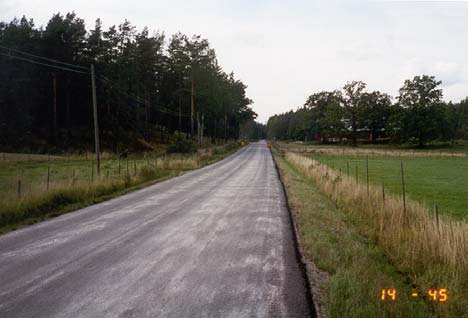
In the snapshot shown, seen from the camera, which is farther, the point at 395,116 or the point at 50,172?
the point at 395,116

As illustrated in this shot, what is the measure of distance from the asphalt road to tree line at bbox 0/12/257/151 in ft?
116

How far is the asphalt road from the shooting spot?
4922 millimetres

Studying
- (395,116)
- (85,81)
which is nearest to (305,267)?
(85,81)

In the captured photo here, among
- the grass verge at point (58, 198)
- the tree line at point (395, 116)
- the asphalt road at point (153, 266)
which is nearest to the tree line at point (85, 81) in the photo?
the grass verge at point (58, 198)

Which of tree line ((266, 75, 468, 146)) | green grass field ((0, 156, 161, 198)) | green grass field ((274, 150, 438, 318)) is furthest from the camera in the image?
tree line ((266, 75, 468, 146))

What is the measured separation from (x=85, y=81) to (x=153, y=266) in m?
47.3

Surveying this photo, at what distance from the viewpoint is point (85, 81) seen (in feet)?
159

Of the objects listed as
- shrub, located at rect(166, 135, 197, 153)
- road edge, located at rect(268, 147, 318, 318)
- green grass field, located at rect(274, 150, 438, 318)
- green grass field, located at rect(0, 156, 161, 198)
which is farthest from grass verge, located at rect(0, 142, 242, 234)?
shrub, located at rect(166, 135, 197, 153)

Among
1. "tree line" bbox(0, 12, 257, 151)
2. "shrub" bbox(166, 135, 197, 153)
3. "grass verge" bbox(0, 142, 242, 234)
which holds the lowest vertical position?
"grass verge" bbox(0, 142, 242, 234)

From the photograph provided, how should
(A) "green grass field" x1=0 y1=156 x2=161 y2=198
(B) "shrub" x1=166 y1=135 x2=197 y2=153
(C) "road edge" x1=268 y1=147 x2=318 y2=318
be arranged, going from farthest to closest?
(B) "shrub" x1=166 y1=135 x2=197 y2=153, (A) "green grass field" x1=0 y1=156 x2=161 y2=198, (C) "road edge" x1=268 y1=147 x2=318 y2=318

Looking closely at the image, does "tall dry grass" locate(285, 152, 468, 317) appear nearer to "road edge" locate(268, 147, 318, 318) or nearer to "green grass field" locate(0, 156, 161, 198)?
"road edge" locate(268, 147, 318, 318)

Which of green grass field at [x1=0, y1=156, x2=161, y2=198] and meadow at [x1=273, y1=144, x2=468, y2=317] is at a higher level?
green grass field at [x1=0, y1=156, x2=161, y2=198]

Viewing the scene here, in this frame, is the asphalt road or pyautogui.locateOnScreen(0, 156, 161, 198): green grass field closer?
the asphalt road

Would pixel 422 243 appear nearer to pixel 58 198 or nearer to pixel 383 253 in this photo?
pixel 383 253
